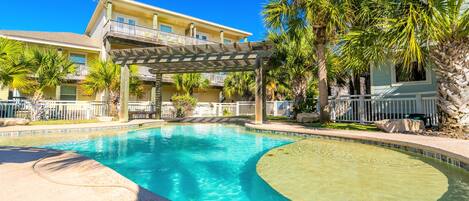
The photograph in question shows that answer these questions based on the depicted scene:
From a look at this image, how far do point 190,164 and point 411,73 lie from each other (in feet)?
38.0

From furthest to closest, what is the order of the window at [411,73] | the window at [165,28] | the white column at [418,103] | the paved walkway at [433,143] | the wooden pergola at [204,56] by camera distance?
the window at [165,28] → the wooden pergola at [204,56] → the window at [411,73] → the white column at [418,103] → the paved walkway at [433,143]

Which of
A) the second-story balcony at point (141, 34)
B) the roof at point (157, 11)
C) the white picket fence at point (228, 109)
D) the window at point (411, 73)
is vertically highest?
the roof at point (157, 11)

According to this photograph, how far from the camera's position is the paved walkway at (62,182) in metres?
2.77

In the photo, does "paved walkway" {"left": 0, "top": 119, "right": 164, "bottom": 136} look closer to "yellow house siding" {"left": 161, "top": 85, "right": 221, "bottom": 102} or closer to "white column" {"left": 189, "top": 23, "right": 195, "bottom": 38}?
"yellow house siding" {"left": 161, "top": 85, "right": 221, "bottom": 102}

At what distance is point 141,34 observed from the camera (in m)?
19.2

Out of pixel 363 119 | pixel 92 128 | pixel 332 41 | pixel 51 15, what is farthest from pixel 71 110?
pixel 51 15

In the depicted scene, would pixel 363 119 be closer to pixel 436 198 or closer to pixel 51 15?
pixel 436 198

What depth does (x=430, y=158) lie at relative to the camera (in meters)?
5.50

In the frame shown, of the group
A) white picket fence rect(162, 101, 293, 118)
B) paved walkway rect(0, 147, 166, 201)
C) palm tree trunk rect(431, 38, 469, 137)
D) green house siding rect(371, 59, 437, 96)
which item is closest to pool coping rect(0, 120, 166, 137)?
paved walkway rect(0, 147, 166, 201)

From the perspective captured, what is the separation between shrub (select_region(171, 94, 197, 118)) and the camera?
18.5 metres

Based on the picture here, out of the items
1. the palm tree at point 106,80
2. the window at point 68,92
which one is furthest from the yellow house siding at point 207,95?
the palm tree at point 106,80

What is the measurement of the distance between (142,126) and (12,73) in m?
5.61

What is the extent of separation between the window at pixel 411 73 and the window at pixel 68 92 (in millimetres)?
21906

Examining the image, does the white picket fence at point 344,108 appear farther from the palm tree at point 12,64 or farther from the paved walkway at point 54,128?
the paved walkway at point 54,128
